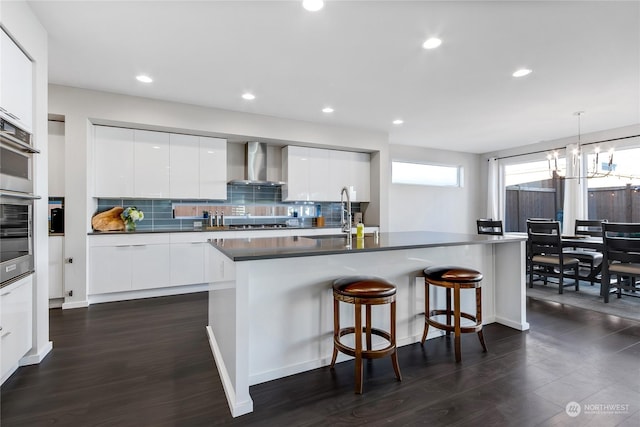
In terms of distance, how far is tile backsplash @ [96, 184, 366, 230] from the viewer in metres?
4.50

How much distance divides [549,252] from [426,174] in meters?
3.10

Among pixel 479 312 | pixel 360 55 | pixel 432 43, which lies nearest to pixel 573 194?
pixel 479 312

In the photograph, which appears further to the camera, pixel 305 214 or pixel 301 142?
pixel 305 214

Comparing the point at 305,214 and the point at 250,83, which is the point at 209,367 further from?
the point at 305,214

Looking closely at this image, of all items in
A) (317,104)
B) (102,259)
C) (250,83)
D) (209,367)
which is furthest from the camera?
(317,104)

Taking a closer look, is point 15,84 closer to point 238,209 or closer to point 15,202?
point 15,202

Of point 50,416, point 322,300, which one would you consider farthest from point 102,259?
point 322,300

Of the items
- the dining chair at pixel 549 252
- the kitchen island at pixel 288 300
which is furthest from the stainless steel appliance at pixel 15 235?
the dining chair at pixel 549 252

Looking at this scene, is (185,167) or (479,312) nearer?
(479,312)

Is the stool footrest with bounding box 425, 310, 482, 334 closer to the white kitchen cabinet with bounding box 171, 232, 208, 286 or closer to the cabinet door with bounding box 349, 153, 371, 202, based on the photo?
the white kitchen cabinet with bounding box 171, 232, 208, 286

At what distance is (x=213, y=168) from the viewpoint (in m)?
4.58

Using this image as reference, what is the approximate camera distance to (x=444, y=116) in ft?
15.5

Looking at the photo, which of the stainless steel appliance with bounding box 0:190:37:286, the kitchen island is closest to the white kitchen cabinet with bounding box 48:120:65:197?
the stainless steel appliance with bounding box 0:190:37:286

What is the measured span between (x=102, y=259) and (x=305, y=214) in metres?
3.08
